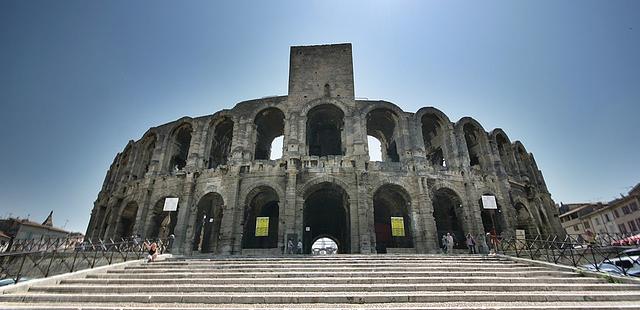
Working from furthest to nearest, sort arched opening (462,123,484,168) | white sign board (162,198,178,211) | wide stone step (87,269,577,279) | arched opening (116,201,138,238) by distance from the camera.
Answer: arched opening (462,123,484,168) → arched opening (116,201,138,238) → white sign board (162,198,178,211) → wide stone step (87,269,577,279)

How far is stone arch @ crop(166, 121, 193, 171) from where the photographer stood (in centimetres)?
2088

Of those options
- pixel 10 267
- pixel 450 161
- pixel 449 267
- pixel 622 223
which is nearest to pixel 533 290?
pixel 449 267

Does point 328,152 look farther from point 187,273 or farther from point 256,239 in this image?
point 187,273

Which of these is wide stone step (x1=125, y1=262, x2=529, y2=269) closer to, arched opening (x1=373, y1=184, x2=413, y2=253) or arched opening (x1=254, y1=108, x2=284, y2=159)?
arched opening (x1=373, y1=184, x2=413, y2=253)

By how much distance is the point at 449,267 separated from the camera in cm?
855

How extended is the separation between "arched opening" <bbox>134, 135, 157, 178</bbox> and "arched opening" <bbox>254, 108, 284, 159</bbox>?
823cm

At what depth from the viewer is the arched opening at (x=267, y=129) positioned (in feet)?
67.8

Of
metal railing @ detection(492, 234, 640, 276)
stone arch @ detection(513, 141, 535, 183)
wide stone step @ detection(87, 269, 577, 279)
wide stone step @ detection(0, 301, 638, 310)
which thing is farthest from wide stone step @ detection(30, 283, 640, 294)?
stone arch @ detection(513, 141, 535, 183)

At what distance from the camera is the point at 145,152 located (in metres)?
22.2

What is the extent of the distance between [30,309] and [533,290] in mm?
9882

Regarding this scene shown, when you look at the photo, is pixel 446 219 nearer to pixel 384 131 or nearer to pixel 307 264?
pixel 384 131

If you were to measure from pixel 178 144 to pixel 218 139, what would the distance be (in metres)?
2.99

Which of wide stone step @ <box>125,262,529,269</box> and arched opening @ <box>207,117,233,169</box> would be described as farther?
arched opening @ <box>207,117,233,169</box>

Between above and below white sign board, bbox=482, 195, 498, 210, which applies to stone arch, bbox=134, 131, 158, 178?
above
